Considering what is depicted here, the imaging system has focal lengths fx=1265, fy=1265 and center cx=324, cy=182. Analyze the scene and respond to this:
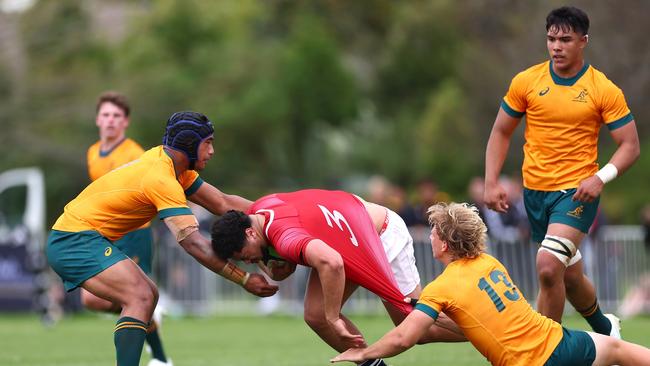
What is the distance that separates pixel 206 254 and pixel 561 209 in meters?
2.78

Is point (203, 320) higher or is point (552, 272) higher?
point (552, 272)

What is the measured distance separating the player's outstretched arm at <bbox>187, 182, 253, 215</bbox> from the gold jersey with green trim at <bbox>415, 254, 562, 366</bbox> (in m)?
2.08

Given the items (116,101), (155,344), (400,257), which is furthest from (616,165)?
(116,101)

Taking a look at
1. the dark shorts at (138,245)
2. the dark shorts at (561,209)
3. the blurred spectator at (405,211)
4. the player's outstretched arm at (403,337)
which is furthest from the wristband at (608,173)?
the blurred spectator at (405,211)

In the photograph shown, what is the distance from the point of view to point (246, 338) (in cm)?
1536

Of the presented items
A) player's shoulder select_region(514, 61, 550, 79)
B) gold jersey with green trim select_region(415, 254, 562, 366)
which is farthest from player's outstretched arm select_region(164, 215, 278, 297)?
player's shoulder select_region(514, 61, 550, 79)

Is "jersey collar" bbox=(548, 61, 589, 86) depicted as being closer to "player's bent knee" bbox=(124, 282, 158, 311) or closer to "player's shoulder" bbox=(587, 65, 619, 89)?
"player's shoulder" bbox=(587, 65, 619, 89)

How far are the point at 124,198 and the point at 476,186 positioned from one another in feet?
36.6

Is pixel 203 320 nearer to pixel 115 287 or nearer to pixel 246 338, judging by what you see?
pixel 246 338

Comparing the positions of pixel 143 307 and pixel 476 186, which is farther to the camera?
pixel 476 186

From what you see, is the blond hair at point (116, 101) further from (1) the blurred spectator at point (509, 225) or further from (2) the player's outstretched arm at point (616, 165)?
(1) the blurred spectator at point (509, 225)

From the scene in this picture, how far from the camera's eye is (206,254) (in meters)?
8.23

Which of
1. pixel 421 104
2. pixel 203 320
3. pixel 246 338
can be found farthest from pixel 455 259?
pixel 421 104

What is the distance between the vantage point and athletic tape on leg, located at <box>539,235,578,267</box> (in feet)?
30.2
